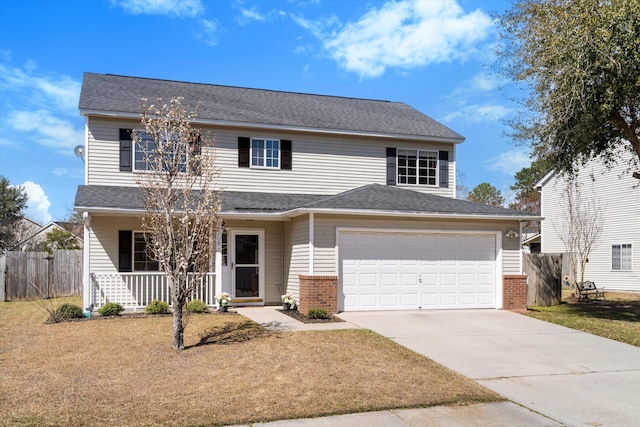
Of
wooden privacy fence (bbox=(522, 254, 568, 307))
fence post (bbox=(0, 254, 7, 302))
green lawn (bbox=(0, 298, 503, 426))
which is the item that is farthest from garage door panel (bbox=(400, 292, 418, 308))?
fence post (bbox=(0, 254, 7, 302))

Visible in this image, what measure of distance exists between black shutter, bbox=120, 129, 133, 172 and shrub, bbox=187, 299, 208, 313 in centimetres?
494

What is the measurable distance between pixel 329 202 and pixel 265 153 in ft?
14.6

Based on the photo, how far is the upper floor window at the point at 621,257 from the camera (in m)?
25.3

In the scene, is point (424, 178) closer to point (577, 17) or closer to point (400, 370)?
point (577, 17)

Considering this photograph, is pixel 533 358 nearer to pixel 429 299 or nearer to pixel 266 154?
pixel 429 299

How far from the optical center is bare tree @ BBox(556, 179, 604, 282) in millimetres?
25047

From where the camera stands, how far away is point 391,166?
1891 cm

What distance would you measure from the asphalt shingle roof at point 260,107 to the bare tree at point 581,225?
9.53 m

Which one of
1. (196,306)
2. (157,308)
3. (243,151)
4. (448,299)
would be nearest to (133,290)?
(157,308)

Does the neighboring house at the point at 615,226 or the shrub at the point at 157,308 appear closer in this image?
the shrub at the point at 157,308

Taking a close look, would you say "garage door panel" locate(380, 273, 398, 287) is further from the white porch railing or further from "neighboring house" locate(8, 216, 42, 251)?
"neighboring house" locate(8, 216, 42, 251)

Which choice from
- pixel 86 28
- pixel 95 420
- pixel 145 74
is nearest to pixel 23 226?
pixel 145 74

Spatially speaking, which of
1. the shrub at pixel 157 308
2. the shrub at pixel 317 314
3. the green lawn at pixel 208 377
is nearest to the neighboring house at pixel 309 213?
the shrub at pixel 317 314

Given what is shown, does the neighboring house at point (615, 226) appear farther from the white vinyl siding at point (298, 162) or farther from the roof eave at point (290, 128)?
the white vinyl siding at point (298, 162)
